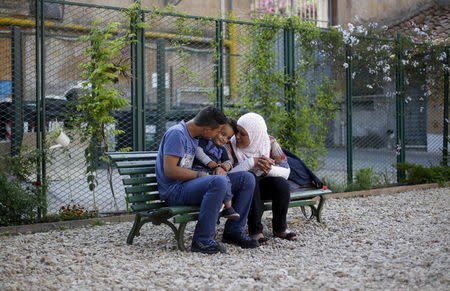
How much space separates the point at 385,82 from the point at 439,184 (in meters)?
1.84

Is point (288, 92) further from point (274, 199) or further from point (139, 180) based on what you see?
point (139, 180)

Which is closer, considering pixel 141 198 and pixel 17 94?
pixel 141 198

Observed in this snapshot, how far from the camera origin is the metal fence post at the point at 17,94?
703cm

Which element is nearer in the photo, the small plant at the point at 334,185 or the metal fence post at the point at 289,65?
the metal fence post at the point at 289,65

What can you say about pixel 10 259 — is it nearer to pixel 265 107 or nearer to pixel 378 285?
pixel 378 285

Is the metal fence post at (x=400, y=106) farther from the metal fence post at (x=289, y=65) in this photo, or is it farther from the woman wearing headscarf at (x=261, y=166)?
the woman wearing headscarf at (x=261, y=166)

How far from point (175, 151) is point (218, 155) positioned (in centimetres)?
61

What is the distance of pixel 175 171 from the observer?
522cm

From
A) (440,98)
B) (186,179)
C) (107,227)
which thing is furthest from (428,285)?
(440,98)

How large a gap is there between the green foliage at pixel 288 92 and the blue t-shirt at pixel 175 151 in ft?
9.47

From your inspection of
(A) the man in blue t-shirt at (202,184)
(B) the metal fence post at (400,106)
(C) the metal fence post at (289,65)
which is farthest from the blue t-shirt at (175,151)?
(B) the metal fence post at (400,106)

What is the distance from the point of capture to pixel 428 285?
4109mm

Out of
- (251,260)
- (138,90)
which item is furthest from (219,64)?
(251,260)

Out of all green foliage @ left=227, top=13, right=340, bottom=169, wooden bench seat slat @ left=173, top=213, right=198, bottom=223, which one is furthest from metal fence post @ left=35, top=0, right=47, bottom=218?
green foliage @ left=227, top=13, right=340, bottom=169
